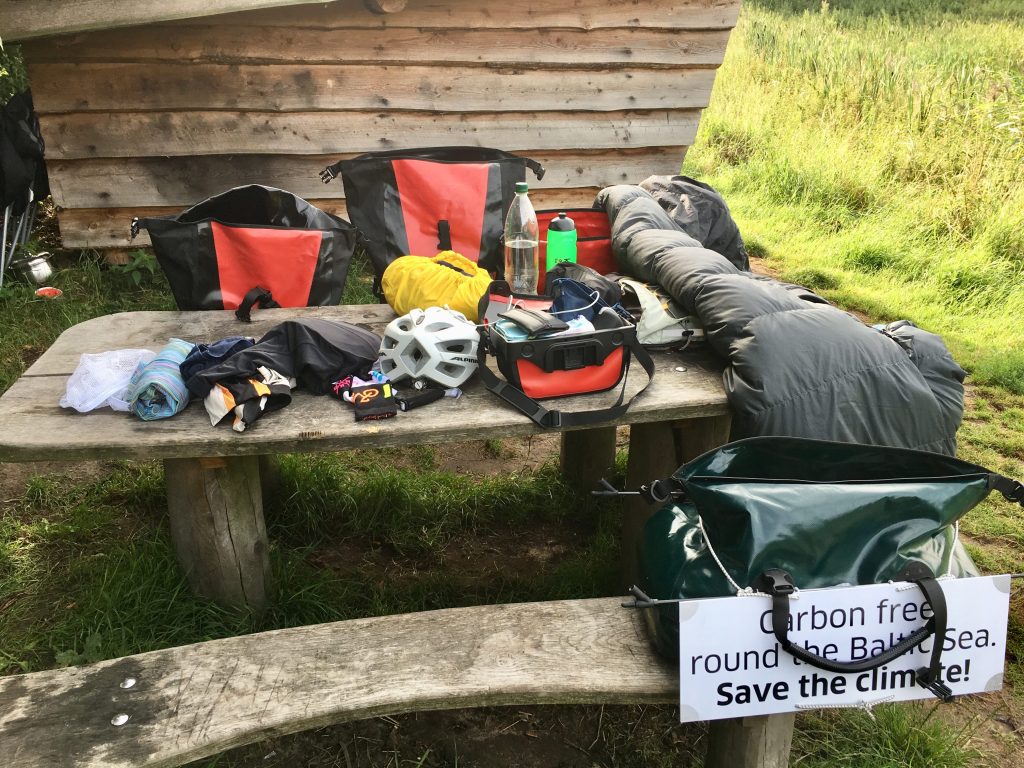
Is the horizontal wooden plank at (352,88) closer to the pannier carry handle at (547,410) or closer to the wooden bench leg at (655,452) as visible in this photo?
the wooden bench leg at (655,452)

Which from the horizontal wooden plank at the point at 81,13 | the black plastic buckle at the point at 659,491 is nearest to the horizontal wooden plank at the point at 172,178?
the horizontal wooden plank at the point at 81,13

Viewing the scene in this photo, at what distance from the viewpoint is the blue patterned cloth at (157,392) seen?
2197 millimetres

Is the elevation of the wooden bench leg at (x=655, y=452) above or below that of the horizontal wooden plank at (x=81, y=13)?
below

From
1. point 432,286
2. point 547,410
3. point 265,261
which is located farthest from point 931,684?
point 265,261

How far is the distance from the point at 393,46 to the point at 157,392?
360 cm

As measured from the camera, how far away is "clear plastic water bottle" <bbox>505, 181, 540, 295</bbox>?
3.03 m

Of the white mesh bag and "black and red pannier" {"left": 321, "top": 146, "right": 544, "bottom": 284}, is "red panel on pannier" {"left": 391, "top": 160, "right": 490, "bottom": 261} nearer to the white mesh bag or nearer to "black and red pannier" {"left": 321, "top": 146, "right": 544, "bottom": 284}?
"black and red pannier" {"left": 321, "top": 146, "right": 544, "bottom": 284}

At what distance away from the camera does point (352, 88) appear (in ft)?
17.0

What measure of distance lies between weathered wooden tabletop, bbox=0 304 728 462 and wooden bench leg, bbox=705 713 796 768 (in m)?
0.83

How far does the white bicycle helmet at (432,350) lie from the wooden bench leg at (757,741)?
3.79 feet

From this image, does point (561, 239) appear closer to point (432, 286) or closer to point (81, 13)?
point (432, 286)

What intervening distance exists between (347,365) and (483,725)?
1196 mm

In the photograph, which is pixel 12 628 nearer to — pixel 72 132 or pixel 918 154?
pixel 72 132

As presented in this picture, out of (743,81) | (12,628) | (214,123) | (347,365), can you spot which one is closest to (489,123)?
(214,123)
